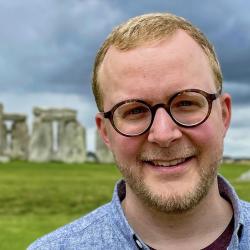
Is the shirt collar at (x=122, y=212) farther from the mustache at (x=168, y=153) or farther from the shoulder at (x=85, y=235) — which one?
the mustache at (x=168, y=153)

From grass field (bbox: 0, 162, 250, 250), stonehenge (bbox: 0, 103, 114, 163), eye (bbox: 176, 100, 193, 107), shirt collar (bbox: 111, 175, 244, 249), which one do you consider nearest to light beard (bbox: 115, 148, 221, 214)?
shirt collar (bbox: 111, 175, 244, 249)

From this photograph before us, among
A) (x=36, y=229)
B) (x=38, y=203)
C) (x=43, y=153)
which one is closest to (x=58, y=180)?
(x=38, y=203)

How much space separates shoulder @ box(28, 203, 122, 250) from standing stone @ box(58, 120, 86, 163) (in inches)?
1478

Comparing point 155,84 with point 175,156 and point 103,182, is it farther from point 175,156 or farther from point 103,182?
point 103,182

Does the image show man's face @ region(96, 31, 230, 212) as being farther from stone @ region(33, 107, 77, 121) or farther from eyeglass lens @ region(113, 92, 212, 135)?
stone @ region(33, 107, 77, 121)

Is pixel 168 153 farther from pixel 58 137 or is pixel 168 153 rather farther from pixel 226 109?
pixel 58 137

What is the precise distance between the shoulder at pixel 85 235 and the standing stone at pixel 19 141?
39.2 metres

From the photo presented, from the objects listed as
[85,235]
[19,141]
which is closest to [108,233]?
[85,235]

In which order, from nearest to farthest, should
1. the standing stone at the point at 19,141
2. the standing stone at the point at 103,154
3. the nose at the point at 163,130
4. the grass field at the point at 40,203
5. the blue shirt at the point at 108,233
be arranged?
the nose at the point at 163,130 → the blue shirt at the point at 108,233 → the grass field at the point at 40,203 → the standing stone at the point at 103,154 → the standing stone at the point at 19,141

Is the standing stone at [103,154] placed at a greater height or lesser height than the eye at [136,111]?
lesser

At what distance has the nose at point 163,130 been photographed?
220cm

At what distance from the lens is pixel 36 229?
11773 millimetres

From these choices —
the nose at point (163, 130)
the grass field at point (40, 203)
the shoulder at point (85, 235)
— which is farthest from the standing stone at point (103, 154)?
the nose at point (163, 130)

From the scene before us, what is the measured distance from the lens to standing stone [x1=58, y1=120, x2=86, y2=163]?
40.5 metres
